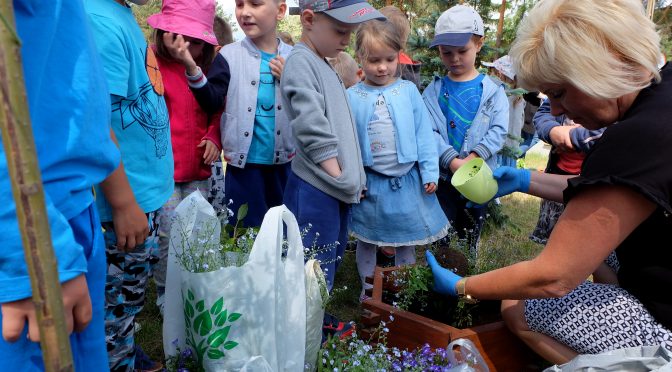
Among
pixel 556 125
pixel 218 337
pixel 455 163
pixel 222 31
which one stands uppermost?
pixel 222 31

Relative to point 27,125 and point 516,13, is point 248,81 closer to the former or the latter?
point 27,125

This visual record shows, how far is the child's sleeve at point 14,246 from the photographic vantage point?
2.61 ft

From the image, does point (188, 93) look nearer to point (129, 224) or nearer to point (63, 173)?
point (129, 224)

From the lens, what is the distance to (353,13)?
2.39 meters

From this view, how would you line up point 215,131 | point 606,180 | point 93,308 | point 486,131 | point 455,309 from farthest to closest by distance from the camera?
point 486,131, point 215,131, point 455,309, point 606,180, point 93,308

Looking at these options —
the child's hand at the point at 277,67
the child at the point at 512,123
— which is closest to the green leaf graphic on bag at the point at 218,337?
the child's hand at the point at 277,67

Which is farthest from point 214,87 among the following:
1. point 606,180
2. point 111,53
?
point 606,180

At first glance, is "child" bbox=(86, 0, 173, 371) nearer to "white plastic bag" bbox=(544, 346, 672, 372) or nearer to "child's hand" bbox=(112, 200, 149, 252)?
"child's hand" bbox=(112, 200, 149, 252)

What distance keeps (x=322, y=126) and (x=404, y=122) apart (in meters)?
0.68

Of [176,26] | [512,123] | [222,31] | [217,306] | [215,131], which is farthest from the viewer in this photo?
[222,31]

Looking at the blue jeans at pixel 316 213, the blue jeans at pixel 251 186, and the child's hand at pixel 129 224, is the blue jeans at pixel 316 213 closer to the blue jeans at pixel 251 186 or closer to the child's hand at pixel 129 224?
the blue jeans at pixel 251 186

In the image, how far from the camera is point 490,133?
306 centimetres

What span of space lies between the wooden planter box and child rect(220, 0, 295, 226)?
3.20ft

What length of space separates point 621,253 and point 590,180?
17.9 inches
